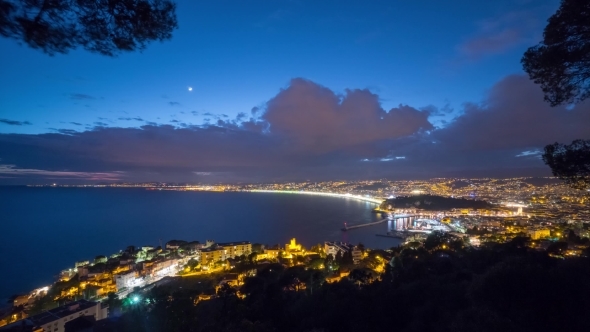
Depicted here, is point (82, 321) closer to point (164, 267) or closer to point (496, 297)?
point (496, 297)

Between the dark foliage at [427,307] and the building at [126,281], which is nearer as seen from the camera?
the dark foliage at [427,307]

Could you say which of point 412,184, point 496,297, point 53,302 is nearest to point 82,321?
point 53,302

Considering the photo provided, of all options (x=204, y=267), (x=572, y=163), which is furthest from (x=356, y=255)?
(x=572, y=163)

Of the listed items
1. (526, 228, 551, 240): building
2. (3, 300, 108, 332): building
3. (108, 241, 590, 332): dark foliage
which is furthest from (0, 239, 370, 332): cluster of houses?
(526, 228, 551, 240): building

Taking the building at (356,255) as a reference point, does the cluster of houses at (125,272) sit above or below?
below

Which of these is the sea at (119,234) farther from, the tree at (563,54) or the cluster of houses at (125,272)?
the tree at (563,54)

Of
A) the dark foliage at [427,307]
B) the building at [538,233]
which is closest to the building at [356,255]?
the dark foliage at [427,307]
